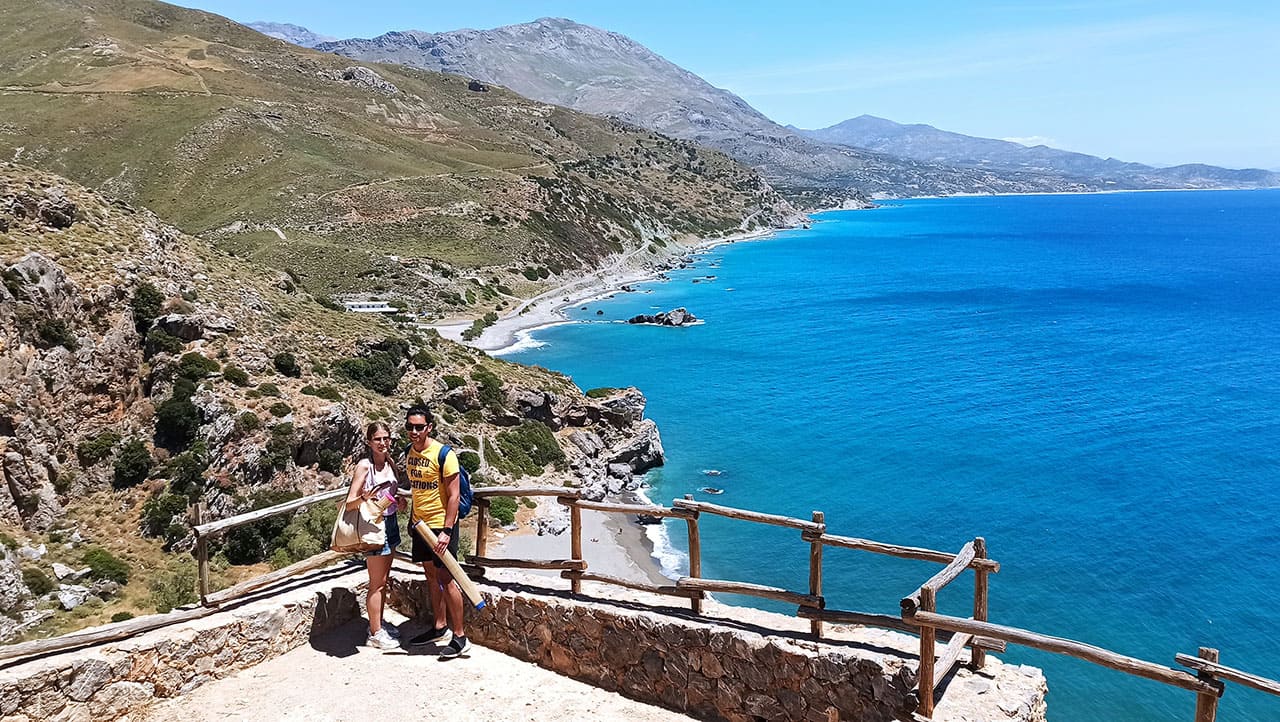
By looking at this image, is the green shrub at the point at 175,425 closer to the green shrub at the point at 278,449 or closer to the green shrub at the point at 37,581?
the green shrub at the point at 278,449

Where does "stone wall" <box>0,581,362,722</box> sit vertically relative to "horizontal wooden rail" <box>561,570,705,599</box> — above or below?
below

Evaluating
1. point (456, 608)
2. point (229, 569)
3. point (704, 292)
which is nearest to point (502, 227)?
point (704, 292)

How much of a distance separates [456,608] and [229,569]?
17.0 metres

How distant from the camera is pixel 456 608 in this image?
942 cm

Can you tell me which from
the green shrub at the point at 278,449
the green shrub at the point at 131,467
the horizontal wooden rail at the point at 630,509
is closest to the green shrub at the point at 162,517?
the green shrub at the point at 131,467

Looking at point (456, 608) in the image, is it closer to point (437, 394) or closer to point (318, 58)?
point (437, 394)

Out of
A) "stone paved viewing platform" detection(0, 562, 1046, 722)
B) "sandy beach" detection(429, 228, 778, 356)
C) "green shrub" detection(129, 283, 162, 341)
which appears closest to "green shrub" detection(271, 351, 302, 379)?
"green shrub" detection(129, 283, 162, 341)

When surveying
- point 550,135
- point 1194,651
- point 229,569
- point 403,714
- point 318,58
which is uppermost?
point 318,58

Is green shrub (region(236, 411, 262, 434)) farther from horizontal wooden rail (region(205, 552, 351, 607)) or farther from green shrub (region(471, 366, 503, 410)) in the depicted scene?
horizontal wooden rail (region(205, 552, 351, 607))

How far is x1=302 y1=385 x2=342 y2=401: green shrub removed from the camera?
30.8 metres

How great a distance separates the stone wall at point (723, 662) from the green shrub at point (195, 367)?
2086cm

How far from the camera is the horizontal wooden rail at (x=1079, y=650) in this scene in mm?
6188

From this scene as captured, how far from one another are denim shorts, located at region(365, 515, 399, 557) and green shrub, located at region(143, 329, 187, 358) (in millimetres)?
22242

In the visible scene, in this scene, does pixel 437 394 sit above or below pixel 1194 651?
above
